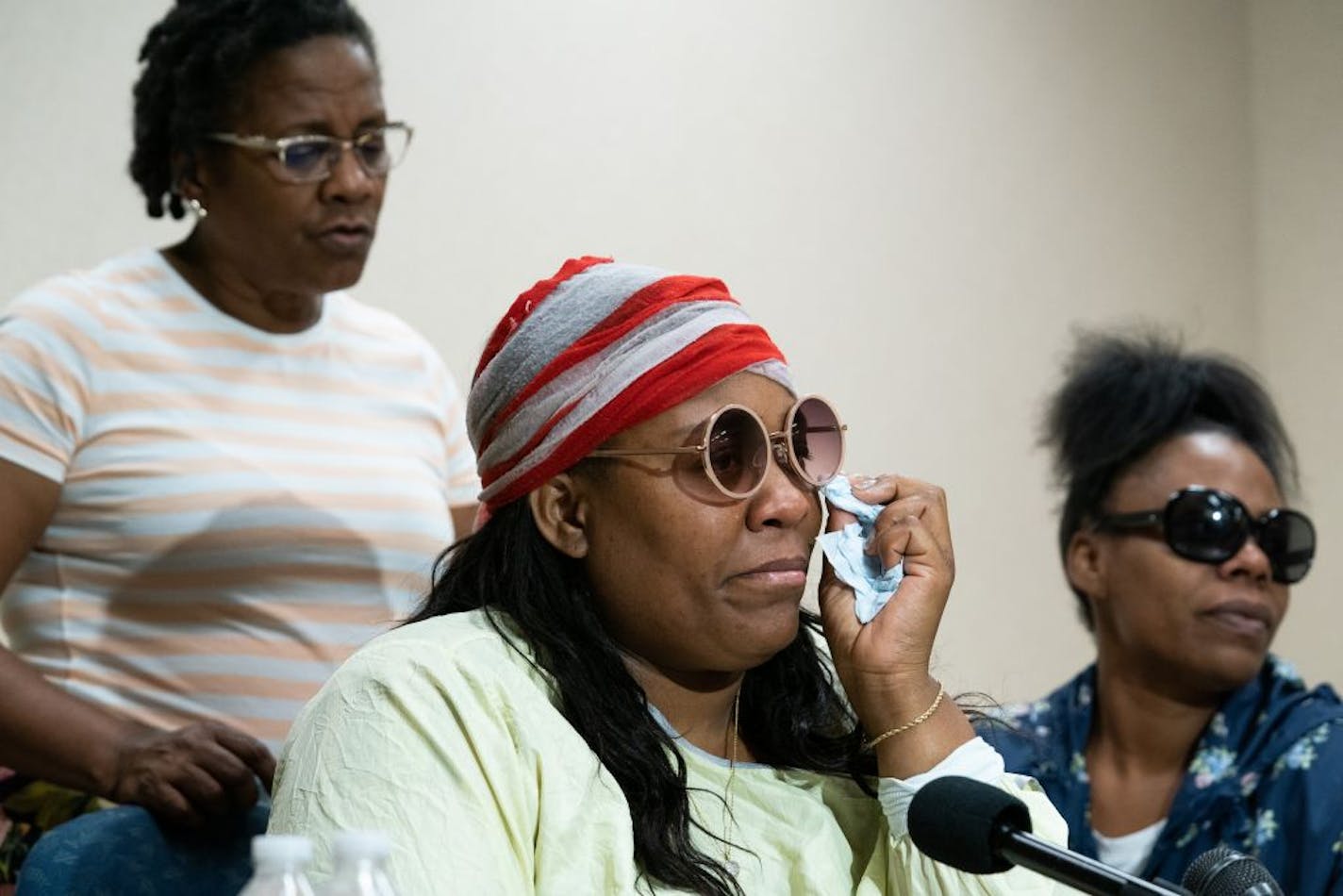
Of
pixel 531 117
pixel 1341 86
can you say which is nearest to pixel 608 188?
pixel 531 117

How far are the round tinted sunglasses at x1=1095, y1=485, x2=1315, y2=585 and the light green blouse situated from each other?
1.31 meters

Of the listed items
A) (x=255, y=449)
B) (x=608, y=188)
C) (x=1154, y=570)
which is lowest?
(x=1154, y=570)

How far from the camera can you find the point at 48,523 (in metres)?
2.41

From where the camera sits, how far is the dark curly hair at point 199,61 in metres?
2.58

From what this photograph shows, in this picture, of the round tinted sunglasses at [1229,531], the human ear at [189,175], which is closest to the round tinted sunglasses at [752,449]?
the human ear at [189,175]

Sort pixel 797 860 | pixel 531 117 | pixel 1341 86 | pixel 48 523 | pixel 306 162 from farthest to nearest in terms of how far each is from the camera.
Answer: pixel 1341 86
pixel 531 117
pixel 306 162
pixel 48 523
pixel 797 860

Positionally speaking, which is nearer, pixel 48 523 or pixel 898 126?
pixel 48 523

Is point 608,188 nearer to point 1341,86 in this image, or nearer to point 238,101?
point 238,101

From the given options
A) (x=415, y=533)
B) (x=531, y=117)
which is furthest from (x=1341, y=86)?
(x=415, y=533)

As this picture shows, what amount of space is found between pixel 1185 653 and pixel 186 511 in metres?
1.68

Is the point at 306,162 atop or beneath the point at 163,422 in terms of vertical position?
atop

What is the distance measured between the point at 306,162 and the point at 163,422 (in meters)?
0.42

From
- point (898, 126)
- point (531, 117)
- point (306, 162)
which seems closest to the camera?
point (306, 162)

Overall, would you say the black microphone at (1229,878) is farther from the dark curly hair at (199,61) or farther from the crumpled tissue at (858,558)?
the dark curly hair at (199,61)
